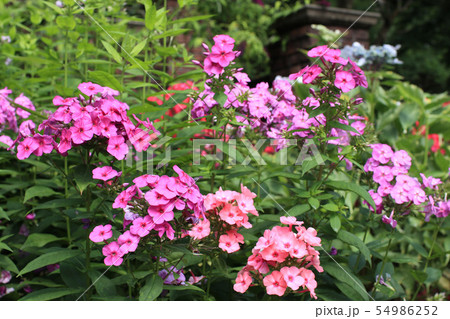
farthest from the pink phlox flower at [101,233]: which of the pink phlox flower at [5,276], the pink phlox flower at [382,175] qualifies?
the pink phlox flower at [382,175]

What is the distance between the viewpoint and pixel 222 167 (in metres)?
2.04

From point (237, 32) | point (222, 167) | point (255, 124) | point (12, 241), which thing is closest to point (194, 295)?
point (222, 167)

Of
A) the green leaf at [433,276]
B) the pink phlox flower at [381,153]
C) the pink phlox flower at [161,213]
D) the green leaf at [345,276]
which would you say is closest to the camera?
the pink phlox flower at [161,213]

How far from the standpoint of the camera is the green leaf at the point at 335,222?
5.50ft

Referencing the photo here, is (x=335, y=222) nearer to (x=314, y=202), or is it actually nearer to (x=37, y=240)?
(x=314, y=202)

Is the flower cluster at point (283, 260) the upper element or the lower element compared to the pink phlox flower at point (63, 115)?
lower

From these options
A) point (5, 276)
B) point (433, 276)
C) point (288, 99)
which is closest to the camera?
point (5, 276)

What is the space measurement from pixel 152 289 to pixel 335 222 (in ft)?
2.24

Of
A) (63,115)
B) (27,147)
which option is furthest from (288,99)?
(27,147)

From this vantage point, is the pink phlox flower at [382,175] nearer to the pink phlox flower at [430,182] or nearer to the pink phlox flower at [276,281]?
the pink phlox flower at [430,182]

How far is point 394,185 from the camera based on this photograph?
186 centimetres

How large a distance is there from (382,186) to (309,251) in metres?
0.50

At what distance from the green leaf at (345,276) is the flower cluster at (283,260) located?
0.75ft

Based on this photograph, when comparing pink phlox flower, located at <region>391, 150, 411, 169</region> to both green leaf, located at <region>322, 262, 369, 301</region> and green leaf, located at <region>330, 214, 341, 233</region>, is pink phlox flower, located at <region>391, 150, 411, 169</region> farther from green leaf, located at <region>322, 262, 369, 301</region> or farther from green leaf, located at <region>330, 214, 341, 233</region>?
green leaf, located at <region>322, 262, 369, 301</region>
